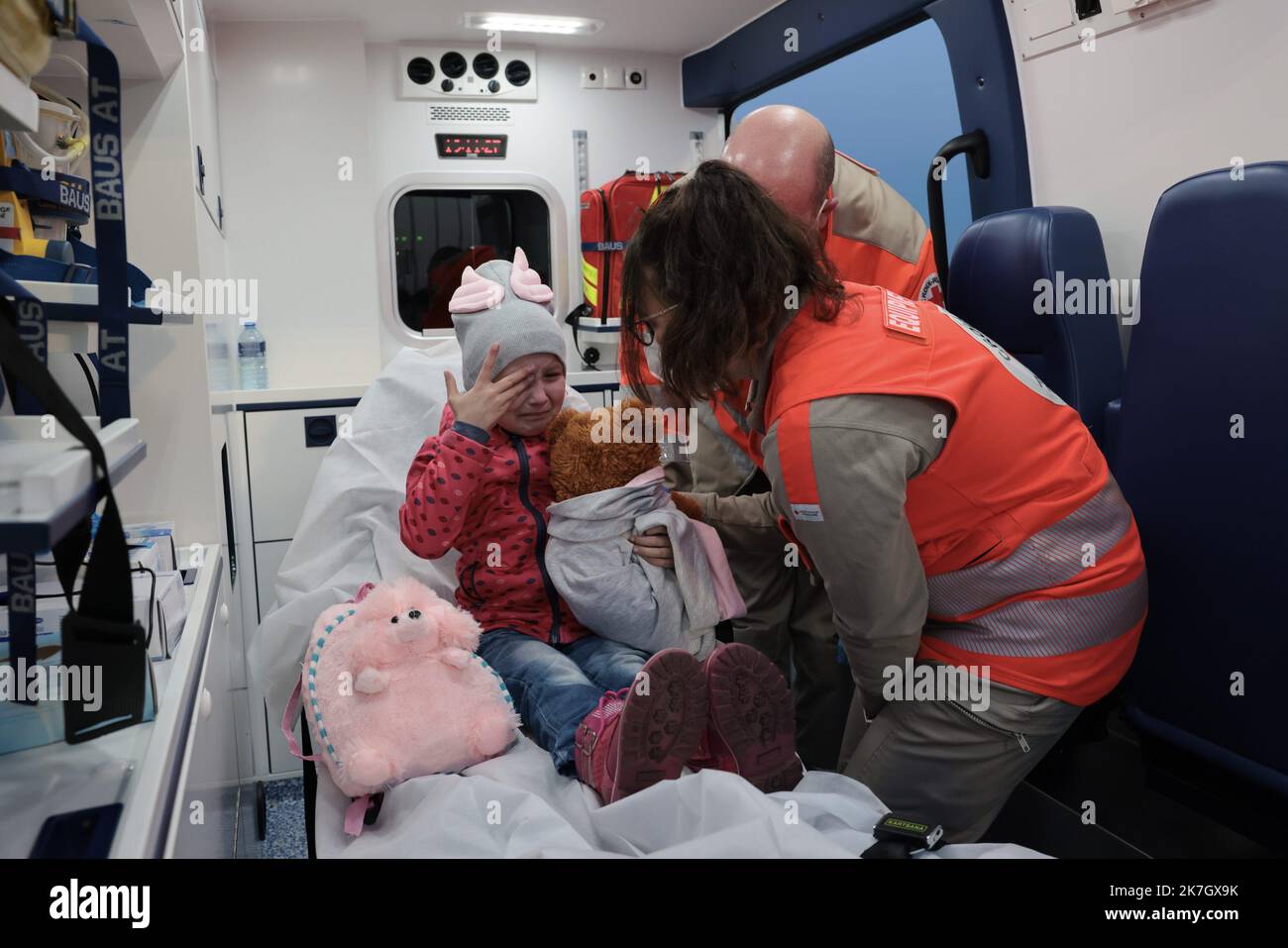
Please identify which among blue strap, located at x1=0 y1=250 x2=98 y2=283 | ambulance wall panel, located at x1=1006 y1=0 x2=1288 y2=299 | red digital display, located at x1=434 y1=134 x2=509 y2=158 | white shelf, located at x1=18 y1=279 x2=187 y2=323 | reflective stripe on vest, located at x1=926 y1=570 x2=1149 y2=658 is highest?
red digital display, located at x1=434 y1=134 x2=509 y2=158

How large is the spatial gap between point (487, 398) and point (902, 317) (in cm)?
89

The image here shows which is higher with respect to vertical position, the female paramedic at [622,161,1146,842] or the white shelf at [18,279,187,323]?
the white shelf at [18,279,187,323]

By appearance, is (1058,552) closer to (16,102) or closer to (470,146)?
(16,102)

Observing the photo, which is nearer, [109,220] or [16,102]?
[16,102]

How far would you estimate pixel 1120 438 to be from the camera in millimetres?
1754

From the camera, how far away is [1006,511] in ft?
5.23

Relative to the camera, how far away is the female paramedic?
147cm

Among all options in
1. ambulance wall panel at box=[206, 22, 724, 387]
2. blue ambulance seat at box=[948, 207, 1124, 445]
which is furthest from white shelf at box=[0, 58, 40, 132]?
ambulance wall panel at box=[206, 22, 724, 387]

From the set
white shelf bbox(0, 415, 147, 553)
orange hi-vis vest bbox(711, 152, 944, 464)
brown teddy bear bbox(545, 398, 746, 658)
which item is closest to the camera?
white shelf bbox(0, 415, 147, 553)

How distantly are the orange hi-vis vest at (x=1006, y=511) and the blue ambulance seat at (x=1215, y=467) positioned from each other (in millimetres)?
78

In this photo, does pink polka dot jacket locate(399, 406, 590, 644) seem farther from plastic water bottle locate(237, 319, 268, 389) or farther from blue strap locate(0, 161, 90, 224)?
plastic water bottle locate(237, 319, 268, 389)

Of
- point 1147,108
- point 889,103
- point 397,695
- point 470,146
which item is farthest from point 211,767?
point 889,103

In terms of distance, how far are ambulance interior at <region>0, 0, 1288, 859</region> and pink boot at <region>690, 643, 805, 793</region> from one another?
87 mm
